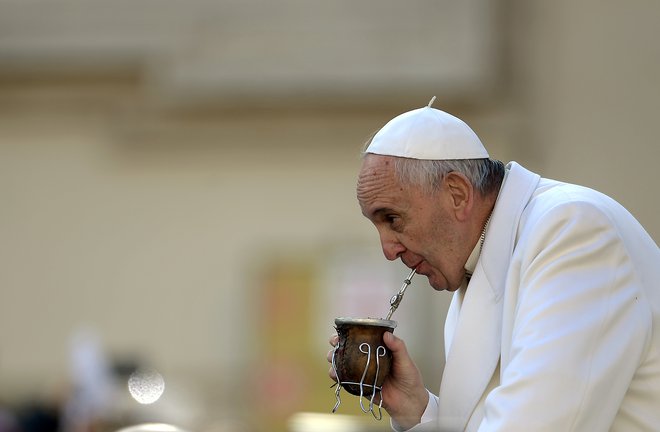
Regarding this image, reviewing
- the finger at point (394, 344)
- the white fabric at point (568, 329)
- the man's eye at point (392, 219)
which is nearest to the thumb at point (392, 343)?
the finger at point (394, 344)

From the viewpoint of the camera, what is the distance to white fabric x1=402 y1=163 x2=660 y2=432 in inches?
124

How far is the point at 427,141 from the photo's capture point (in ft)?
12.2

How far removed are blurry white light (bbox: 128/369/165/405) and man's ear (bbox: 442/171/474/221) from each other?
228 inches

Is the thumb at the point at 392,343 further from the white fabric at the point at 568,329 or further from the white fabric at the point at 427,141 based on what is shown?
the white fabric at the point at 427,141

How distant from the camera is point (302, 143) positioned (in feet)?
Answer: 49.2

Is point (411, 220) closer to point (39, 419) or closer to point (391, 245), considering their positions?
point (391, 245)

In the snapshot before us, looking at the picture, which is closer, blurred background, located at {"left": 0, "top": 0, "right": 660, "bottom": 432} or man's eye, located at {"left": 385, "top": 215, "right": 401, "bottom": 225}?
man's eye, located at {"left": 385, "top": 215, "right": 401, "bottom": 225}

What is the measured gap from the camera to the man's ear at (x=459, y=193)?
365cm

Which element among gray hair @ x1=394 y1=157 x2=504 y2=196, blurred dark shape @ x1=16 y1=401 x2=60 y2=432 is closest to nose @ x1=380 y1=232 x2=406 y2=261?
gray hair @ x1=394 y1=157 x2=504 y2=196

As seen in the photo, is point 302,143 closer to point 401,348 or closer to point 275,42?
point 275,42

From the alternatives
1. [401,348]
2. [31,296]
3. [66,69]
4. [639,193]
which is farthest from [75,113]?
[401,348]

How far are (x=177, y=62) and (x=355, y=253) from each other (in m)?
2.92

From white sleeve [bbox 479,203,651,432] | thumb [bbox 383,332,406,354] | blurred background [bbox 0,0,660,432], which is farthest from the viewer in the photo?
blurred background [bbox 0,0,660,432]

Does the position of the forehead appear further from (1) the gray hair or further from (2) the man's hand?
(2) the man's hand
